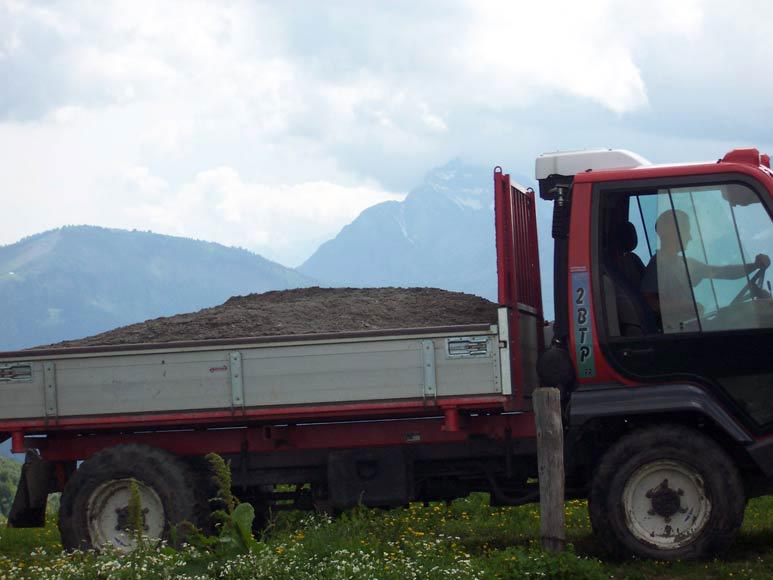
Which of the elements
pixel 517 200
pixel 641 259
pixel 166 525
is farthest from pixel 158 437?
pixel 641 259

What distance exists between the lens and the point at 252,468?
9.71 m

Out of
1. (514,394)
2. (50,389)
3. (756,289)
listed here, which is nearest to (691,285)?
(756,289)

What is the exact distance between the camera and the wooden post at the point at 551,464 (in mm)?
8336

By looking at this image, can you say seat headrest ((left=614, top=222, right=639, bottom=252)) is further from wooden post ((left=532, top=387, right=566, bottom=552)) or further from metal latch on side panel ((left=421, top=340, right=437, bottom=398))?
metal latch on side panel ((left=421, top=340, right=437, bottom=398))

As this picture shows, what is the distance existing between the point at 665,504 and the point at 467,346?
1.85 metres

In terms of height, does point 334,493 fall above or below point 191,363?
below

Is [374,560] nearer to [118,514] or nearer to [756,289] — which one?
[118,514]

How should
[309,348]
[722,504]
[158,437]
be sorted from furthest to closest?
[158,437]
[309,348]
[722,504]

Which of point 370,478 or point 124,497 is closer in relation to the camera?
point 370,478

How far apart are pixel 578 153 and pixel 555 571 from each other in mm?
3372

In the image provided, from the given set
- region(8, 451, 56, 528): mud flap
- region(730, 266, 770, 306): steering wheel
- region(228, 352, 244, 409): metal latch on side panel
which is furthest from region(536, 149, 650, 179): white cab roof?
region(8, 451, 56, 528): mud flap

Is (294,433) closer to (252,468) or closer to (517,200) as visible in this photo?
(252,468)

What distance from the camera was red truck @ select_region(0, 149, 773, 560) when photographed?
8664mm

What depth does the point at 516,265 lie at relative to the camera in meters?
9.46
